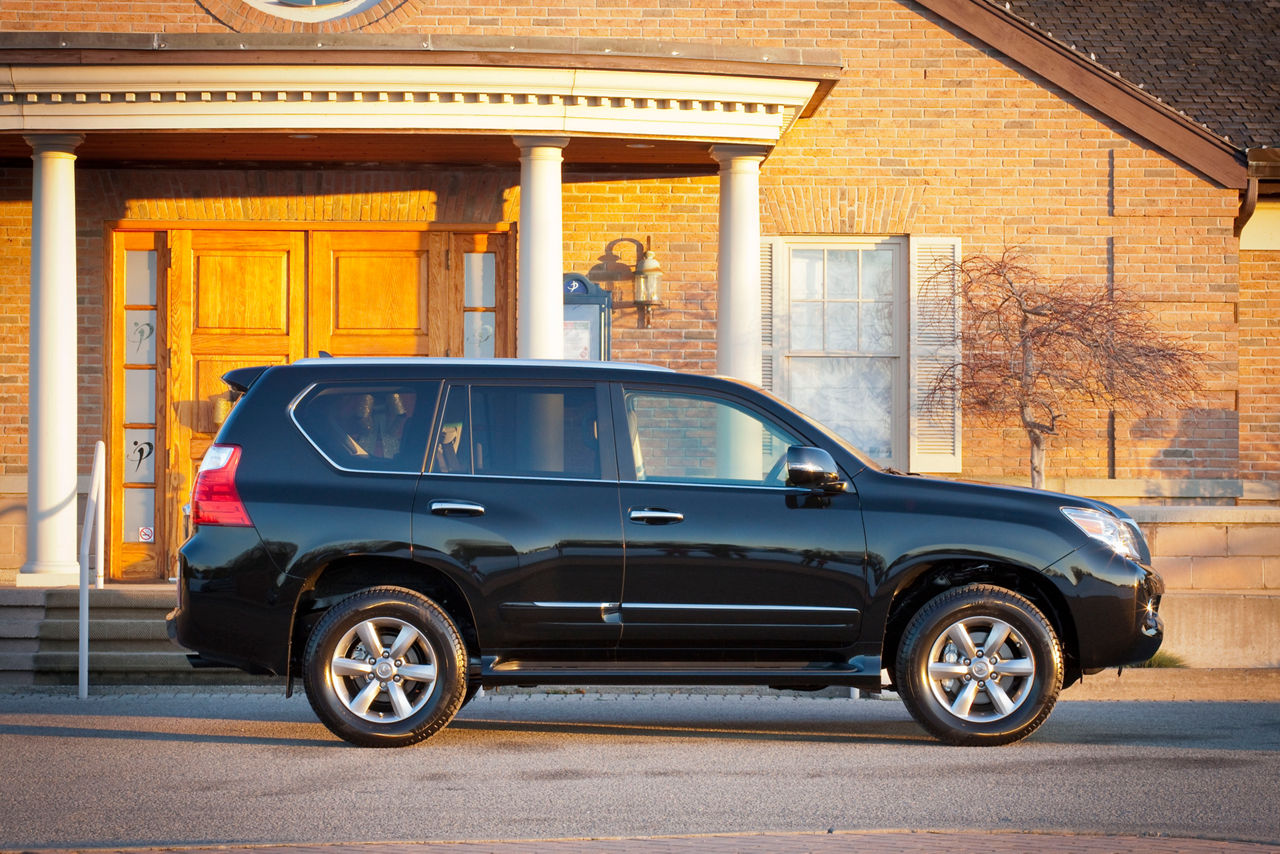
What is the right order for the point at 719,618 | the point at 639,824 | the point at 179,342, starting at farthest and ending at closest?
the point at 179,342, the point at 719,618, the point at 639,824

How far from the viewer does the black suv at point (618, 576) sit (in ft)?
24.6

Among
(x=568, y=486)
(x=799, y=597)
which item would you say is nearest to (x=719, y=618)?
(x=799, y=597)

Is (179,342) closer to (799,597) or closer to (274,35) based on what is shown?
(274,35)

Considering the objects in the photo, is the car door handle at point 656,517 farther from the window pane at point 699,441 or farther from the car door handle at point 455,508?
the car door handle at point 455,508

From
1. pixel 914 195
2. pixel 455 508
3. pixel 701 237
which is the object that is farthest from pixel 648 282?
pixel 455 508

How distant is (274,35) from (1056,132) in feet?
21.6

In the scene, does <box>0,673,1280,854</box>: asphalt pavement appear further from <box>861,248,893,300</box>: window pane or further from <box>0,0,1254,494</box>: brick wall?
<box>861,248,893,300</box>: window pane

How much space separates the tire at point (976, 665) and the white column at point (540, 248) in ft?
15.3

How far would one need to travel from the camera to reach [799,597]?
7551 mm

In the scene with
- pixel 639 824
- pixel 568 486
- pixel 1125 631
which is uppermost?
pixel 568 486

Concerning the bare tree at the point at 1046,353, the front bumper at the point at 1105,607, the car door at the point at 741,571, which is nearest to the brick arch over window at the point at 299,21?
the bare tree at the point at 1046,353

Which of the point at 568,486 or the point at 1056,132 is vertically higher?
the point at 1056,132

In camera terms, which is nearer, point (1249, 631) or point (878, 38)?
point (1249, 631)

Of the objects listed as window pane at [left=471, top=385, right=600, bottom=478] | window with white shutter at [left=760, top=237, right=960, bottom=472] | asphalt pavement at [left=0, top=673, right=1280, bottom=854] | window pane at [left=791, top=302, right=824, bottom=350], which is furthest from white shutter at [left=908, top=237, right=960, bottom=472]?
window pane at [left=471, top=385, right=600, bottom=478]
